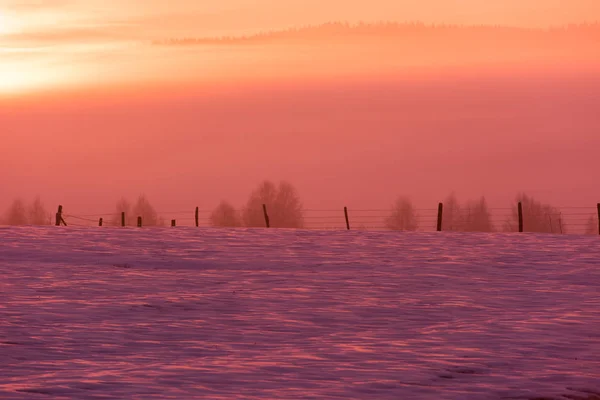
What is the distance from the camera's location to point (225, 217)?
114 m

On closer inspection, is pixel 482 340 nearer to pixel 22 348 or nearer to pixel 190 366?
pixel 190 366

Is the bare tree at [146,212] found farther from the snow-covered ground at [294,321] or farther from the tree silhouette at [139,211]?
the snow-covered ground at [294,321]

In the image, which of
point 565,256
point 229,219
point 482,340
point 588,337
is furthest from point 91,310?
point 229,219

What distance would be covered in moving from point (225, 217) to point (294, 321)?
330 feet

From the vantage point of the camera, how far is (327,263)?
21.3 metres

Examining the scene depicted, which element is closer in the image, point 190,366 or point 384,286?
point 190,366

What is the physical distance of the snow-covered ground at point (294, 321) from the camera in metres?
9.31

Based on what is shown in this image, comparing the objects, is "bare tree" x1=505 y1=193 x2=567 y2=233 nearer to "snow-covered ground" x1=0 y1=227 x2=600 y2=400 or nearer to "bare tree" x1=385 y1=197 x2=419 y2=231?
"bare tree" x1=385 y1=197 x2=419 y2=231

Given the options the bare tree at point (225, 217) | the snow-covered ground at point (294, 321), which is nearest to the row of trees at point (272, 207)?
the bare tree at point (225, 217)

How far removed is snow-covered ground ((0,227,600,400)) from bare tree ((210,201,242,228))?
285 feet

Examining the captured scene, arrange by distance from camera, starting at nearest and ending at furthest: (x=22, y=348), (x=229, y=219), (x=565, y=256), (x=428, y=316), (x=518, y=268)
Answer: (x=22, y=348) < (x=428, y=316) < (x=518, y=268) < (x=565, y=256) < (x=229, y=219)

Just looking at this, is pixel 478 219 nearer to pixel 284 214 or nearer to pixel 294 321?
pixel 284 214

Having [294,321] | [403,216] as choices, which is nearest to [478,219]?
[403,216]

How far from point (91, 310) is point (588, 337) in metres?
6.68
